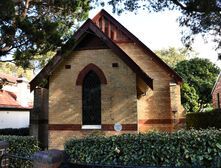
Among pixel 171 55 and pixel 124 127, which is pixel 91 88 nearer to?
pixel 124 127

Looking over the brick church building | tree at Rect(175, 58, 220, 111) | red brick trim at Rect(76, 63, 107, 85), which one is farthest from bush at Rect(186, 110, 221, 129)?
tree at Rect(175, 58, 220, 111)

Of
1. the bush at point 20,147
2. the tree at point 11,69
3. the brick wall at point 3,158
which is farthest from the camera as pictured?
the tree at point 11,69

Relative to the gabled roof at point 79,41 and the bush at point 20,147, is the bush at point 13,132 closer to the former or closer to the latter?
the gabled roof at point 79,41

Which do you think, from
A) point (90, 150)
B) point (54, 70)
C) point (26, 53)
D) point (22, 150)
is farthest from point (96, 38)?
point (90, 150)

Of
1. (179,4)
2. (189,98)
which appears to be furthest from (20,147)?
(189,98)

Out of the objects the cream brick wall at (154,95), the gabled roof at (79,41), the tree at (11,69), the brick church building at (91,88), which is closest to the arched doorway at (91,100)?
the brick church building at (91,88)

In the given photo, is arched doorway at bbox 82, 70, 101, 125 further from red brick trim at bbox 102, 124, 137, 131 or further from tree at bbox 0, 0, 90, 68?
tree at bbox 0, 0, 90, 68

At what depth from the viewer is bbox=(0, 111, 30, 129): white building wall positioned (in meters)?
26.6

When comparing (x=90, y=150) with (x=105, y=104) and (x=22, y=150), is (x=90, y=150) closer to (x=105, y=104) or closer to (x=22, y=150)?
(x=22, y=150)

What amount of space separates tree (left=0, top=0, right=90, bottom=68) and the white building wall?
1651cm

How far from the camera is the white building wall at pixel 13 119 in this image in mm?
26594

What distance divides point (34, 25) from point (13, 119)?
19.6 m

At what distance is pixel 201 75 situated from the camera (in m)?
36.0

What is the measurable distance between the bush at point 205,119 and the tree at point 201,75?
441 inches
